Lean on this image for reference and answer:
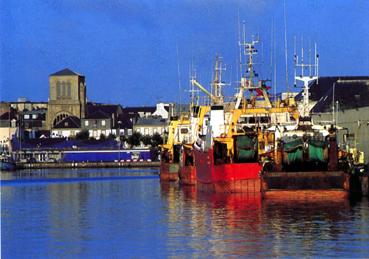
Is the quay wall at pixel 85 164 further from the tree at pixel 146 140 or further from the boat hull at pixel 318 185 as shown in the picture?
the boat hull at pixel 318 185

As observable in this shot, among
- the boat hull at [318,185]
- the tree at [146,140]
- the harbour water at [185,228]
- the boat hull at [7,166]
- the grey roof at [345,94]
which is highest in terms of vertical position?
the grey roof at [345,94]

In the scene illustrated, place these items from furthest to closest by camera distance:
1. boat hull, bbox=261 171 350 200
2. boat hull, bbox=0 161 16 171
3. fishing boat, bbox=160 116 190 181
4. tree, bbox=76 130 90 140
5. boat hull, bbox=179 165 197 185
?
tree, bbox=76 130 90 140, boat hull, bbox=0 161 16 171, fishing boat, bbox=160 116 190 181, boat hull, bbox=179 165 197 185, boat hull, bbox=261 171 350 200

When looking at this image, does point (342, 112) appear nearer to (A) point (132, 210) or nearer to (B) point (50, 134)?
(A) point (132, 210)

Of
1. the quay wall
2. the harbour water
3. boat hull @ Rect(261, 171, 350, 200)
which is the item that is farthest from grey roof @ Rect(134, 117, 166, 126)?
boat hull @ Rect(261, 171, 350, 200)

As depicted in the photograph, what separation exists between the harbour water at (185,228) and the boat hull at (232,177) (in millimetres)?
1112

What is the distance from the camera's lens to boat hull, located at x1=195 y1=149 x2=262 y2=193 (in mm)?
54438

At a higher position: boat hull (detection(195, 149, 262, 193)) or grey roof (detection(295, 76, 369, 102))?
grey roof (detection(295, 76, 369, 102))

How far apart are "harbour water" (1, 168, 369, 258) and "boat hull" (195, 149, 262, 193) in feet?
3.65

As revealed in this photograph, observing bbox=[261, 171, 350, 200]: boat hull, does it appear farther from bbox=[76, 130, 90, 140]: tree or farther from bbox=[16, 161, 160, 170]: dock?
bbox=[76, 130, 90, 140]: tree

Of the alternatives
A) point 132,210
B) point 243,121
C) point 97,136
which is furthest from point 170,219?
point 97,136

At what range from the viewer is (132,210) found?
48719 millimetres

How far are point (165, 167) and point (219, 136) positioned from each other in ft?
81.8

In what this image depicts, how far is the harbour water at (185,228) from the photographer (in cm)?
3234

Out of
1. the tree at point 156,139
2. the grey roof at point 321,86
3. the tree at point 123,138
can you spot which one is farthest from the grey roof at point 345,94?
the tree at point 123,138
